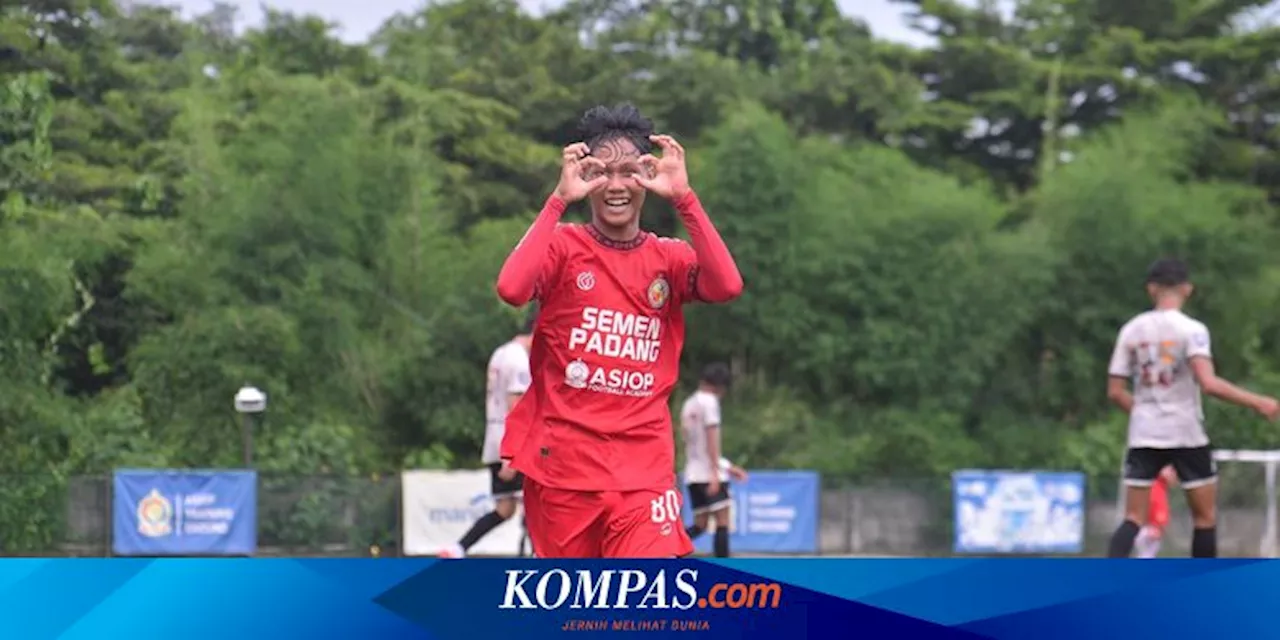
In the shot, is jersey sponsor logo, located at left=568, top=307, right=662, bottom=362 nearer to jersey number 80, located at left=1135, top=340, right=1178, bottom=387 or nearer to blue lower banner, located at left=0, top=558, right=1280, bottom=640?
blue lower banner, located at left=0, top=558, right=1280, bottom=640

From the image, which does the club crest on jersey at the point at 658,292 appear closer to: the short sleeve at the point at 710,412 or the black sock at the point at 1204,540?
the black sock at the point at 1204,540

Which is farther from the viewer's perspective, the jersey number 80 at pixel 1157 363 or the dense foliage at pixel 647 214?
the dense foliage at pixel 647 214

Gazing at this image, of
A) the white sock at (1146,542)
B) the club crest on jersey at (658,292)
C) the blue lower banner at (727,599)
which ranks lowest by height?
the white sock at (1146,542)

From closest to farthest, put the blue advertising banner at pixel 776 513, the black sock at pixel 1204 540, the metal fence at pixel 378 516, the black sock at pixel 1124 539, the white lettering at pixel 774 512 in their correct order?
the black sock at pixel 1204 540 < the black sock at pixel 1124 539 < the metal fence at pixel 378 516 < the blue advertising banner at pixel 776 513 < the white lettering at pixel 774 512

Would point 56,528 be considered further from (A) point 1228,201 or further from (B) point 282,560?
(A) point 1228,201

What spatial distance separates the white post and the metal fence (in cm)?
16

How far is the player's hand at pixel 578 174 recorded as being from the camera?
19.4 feet

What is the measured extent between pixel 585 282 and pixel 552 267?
11 centimetres

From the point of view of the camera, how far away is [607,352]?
19.8ft

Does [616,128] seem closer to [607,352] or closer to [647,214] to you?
[607,352]

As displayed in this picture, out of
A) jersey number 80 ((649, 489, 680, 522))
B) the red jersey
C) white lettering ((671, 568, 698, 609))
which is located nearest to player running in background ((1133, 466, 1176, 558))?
jersey number 80 ((649, 489, 680, 522))

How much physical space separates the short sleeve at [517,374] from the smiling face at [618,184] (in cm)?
741

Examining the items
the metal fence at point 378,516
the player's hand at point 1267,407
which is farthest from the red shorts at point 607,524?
the metal fence at point 378,516

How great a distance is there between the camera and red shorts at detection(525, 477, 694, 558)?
5988 millimetres
